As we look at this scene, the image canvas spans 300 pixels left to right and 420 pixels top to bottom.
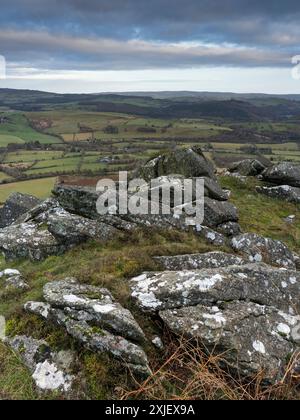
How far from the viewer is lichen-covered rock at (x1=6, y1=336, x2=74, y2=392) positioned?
6.91 metres

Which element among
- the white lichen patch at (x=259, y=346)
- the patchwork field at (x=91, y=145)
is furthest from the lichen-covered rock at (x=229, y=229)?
the patchwork field at (x=91, y=145)

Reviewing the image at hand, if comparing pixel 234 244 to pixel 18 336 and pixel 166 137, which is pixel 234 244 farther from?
pixel 166 137

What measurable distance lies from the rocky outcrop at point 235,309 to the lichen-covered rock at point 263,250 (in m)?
2.83

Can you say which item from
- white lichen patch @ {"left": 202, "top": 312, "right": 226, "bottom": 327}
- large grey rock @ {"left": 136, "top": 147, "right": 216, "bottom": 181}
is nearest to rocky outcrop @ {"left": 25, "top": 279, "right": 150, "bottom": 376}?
white lichen patch @ {"left": 202, "top": 312, "right": 226, "bottom": 327}

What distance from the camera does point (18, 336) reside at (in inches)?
317

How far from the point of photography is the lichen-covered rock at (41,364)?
22.7ft

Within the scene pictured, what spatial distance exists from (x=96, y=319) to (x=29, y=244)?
6.56 metres

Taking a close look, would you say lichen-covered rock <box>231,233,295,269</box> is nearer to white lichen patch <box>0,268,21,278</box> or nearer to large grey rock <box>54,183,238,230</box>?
large grey rock <box>54,183,238,230</box>

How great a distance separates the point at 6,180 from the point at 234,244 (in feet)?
216

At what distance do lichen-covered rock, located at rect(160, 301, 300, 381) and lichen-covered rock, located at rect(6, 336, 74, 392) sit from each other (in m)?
2.32

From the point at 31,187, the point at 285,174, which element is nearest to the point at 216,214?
the point at 285,174

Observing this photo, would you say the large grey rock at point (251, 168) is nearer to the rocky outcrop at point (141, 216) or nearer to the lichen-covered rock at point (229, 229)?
the rocky outcrop at point (141, 216)
